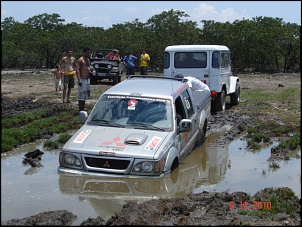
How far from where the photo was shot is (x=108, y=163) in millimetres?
7957

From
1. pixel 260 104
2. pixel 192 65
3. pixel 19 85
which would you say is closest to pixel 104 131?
pixel 192 65

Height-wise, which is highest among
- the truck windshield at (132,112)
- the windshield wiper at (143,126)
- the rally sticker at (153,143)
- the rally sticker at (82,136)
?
the truck windshield at (132,112)

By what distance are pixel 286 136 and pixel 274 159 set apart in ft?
8.68

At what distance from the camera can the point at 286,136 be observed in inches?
501

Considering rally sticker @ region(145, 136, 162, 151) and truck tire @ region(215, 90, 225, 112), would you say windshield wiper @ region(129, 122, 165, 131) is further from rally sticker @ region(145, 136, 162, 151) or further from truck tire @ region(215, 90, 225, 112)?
truck tire @ region(215, 90, 225, 112)

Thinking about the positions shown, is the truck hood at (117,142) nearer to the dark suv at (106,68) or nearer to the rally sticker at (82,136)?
the rally sticker at (82,136)

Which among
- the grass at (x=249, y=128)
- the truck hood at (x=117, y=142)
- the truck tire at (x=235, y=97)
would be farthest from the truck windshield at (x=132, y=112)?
the truck tire at (x=235, y=97)

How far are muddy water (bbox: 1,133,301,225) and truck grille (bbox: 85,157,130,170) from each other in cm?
20

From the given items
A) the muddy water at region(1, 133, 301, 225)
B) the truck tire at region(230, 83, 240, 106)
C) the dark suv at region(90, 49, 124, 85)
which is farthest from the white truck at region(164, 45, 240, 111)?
the dark suv at region(90, 49, 124, 85)

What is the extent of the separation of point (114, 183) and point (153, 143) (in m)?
0.94

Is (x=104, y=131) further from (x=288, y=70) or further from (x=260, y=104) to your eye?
(x=288, y=70)

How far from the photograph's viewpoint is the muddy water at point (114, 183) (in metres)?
6.95

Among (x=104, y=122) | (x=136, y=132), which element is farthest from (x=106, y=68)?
(x=136, y=132)

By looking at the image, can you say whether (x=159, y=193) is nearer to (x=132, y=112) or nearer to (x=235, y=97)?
(x=132, y=112)
